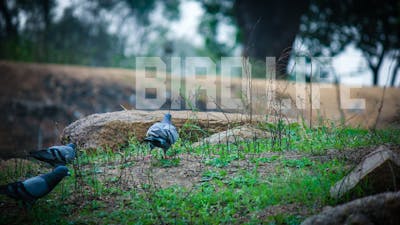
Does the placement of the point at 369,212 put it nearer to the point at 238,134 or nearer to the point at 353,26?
the point at 238,134

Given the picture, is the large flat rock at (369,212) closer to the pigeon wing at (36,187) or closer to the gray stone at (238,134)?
the gray stone at (238,134)

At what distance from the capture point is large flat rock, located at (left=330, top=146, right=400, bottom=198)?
434 centimetres

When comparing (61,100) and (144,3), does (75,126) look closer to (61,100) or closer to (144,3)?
(61,100)

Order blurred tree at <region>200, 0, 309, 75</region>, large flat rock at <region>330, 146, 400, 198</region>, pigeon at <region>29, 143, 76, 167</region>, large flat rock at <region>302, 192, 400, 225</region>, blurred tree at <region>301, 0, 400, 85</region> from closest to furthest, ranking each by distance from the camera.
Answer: large flat rock at <region>302, 192, 400, 225</region>
large flat rock at <region>330, 146, 400, 198</region>
pigeon at <region>29, 143, 76, 167</region>
blurred tree at <region>200, 0, 309, 75</region>
blurred tree at <region>301, 0, 400, 85</region>

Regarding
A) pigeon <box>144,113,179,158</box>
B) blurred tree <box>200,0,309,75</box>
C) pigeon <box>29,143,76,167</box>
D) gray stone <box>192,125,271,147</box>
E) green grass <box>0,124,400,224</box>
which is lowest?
green grass <box>0,124,400,224</box>

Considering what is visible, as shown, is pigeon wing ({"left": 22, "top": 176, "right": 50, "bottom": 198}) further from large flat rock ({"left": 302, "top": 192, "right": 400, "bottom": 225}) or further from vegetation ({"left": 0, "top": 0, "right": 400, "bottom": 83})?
vegetation ({"left": 0, "top": 0, "right": 400, "bottom": 83})

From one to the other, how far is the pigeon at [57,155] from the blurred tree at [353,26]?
53.9 ft

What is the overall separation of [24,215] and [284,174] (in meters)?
2.92

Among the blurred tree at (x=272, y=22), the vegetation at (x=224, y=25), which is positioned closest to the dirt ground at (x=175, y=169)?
the vegetation at (x=224, y=25)

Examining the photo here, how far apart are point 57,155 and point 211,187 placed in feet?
6.59

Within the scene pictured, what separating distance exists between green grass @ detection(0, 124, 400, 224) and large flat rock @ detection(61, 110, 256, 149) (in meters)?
0.57

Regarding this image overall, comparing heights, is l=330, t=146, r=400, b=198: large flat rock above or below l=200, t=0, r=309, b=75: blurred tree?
below

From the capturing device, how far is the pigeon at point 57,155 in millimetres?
5443

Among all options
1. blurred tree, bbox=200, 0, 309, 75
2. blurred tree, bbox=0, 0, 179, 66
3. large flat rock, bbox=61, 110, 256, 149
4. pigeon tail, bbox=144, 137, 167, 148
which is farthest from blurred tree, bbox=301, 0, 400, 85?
pigeon tail, bbox=144, 137, 167, 148
